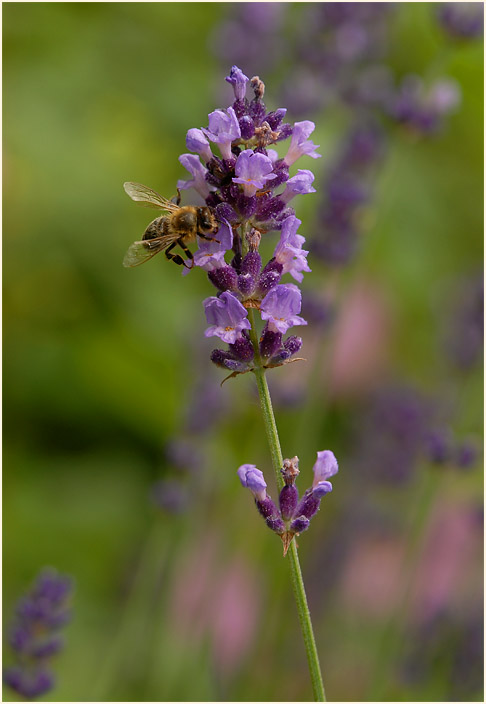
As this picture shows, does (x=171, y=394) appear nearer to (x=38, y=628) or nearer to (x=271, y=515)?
(x=38, y=628)

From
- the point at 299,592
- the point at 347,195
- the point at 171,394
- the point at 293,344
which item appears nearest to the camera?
the point at 299,592

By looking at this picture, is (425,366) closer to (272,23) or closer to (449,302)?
(449,302)

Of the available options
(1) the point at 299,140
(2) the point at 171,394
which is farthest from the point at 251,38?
(1) the point at 299,140

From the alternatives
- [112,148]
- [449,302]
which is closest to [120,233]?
[112,148]

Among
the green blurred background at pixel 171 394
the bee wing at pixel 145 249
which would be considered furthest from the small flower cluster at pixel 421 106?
the bee wing at pixel 145 249

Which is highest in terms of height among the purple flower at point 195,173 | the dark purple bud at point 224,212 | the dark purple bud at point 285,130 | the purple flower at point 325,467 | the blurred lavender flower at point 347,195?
the blurred lavender flower at point 347,195

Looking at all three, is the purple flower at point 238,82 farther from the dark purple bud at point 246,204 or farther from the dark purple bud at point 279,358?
the dark purple bud at point 279,358

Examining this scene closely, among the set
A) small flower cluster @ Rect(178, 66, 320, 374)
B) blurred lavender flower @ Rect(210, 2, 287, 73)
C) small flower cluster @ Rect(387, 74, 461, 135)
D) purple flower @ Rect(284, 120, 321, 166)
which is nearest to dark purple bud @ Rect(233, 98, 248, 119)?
small flower cluster @ Rect(178, 66, 320, 374)
